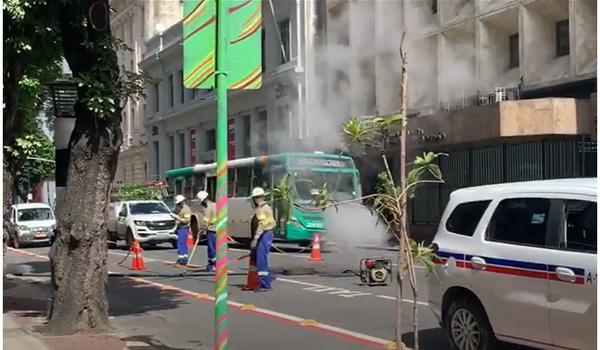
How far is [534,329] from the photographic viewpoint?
656 centimetres

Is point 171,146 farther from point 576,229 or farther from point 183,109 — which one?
point 576,229

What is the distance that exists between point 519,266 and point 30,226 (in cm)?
2876

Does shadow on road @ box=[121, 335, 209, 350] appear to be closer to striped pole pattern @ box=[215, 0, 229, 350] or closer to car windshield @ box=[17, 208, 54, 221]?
striped pole pattern @ box=[215, 0, 229, 350]

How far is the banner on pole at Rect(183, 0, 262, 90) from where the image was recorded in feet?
19.9

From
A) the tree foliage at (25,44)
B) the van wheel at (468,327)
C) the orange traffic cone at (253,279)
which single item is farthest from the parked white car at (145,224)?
the van wheel at (468,327)

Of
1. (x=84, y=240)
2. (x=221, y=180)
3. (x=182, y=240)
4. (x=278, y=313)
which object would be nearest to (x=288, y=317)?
(x=278, y=313)

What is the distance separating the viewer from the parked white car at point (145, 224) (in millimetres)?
26656

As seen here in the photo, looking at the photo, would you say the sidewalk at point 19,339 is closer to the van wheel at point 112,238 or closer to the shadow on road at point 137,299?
the shadow on road at point 137,299

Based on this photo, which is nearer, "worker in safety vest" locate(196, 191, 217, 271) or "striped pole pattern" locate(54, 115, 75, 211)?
"striped pole pattern" locate(54, 115, 75, 211)

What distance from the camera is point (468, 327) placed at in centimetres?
730

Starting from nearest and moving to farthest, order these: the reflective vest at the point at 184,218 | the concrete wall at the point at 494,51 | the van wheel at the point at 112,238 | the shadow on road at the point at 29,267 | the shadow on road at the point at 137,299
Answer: the shadow on road at the point at 137,299, the reflective vest at the point at 184,218, the shadow on road at the point at 29,267, the concrete wall at the point at 494,51, the van wheel at the point at 112,238

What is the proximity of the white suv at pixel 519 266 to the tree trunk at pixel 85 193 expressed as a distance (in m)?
4.00

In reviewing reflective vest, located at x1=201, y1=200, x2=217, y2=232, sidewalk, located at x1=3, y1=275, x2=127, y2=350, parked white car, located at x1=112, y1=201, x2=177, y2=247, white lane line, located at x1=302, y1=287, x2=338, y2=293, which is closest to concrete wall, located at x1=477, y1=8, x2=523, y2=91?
parked white car, located at x1=112, y1=201, x2=177, y2=247

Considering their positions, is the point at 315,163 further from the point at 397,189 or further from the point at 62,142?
the point at 397,189
